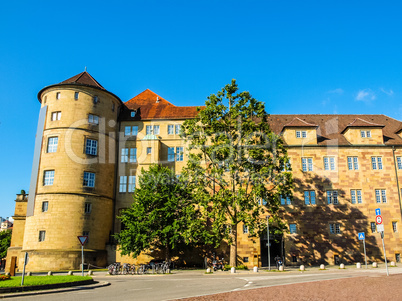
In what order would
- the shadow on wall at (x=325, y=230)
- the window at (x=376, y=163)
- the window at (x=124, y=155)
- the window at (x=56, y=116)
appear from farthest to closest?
the window at (x=124, y=155), the window at (x=376, y=163), the window at (x=56, y=116), the shadow on wall at (x=325, y=230)

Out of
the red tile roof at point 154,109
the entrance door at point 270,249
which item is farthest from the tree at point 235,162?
the red tile roof at point 154,109

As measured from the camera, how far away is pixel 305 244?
39500mm

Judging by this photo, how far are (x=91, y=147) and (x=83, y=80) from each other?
8.54 m

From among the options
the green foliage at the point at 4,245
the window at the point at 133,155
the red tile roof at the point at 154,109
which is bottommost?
the green foliage at the point at 4,245

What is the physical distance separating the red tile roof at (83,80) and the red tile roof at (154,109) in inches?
212

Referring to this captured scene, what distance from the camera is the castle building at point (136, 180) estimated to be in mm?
38094

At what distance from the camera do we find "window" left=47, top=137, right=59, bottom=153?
40.2 meters

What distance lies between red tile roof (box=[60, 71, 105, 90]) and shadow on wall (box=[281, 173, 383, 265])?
26.8m

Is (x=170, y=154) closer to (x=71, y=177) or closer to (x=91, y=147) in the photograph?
(x=91, y=147)

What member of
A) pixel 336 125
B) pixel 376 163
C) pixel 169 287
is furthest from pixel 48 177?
pixel 376 163

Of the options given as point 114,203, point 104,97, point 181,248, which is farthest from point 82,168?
point 181,248

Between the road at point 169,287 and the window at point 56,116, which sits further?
the window at point 56,116

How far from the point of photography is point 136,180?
4322 cm

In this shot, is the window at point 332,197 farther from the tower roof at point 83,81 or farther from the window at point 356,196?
the tower roof at point 83,81
